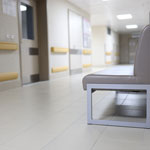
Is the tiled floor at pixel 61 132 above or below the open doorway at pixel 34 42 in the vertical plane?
below

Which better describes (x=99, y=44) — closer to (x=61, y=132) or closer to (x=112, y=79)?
(x=112, y=79)

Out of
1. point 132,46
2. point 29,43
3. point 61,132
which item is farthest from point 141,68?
point 132,46

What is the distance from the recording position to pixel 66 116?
2295 millimetres

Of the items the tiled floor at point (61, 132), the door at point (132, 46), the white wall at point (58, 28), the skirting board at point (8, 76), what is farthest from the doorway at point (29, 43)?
the door at point (132, 46)

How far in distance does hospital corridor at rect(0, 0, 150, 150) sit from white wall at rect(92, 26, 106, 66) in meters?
4.01

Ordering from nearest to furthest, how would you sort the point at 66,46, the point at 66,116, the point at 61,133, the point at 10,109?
the point at 61,133 → the point at 66,116 → the point at 10,109 → the point at 66,46

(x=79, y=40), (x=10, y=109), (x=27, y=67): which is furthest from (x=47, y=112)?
(x=79, y=40)

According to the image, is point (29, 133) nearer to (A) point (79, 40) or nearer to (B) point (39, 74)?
(B) point (39, 74)

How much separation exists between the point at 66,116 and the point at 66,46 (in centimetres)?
553

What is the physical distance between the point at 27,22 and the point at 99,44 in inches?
348

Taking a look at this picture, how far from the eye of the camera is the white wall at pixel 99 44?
46.1 ft

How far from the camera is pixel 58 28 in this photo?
6.94 metres

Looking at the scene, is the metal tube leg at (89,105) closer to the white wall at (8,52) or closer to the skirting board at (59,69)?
the white wall at (8,52)

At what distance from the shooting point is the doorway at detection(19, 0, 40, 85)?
5.52 m
